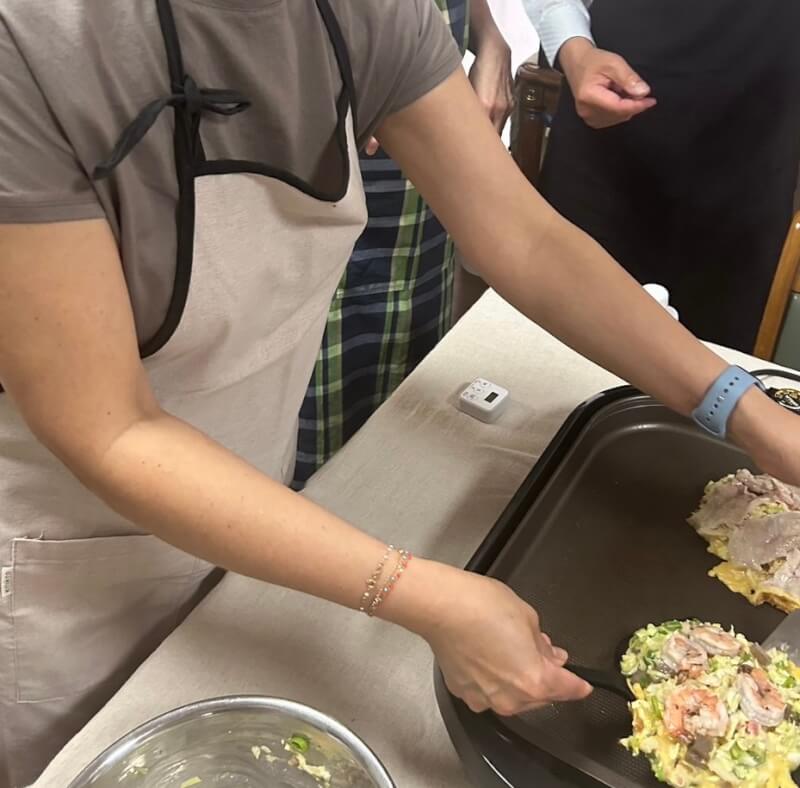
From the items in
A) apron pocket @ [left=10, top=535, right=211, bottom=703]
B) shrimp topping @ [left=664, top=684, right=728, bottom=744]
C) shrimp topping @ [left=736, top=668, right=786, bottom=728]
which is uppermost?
shrimp topping @ [left=736, top=668, right=786, bottom=728]

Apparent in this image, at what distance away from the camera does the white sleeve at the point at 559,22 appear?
1477 millimetres

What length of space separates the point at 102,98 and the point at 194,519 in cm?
29

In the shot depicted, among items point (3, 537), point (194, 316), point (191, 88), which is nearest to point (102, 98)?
point (191, 88)

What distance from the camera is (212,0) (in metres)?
0.64

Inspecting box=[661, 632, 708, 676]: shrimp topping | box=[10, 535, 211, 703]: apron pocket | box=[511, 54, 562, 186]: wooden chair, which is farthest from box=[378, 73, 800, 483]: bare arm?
box=[511, 54, 562, 186]: wooden chair

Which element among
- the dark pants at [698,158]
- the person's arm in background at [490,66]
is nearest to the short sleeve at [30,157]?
the person's arm in background at [490,66]

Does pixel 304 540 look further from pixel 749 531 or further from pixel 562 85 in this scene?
pixel 562 85

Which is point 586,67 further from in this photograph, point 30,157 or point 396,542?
point 30,157

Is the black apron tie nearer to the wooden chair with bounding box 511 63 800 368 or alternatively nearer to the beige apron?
the beige apron

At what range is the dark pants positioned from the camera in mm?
1422

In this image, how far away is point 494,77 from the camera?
4.95 feet

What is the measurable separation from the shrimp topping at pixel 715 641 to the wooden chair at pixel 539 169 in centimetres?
74

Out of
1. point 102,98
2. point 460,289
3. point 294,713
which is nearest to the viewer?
point 102,98

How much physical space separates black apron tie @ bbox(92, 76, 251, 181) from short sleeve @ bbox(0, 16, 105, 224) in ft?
0.08
